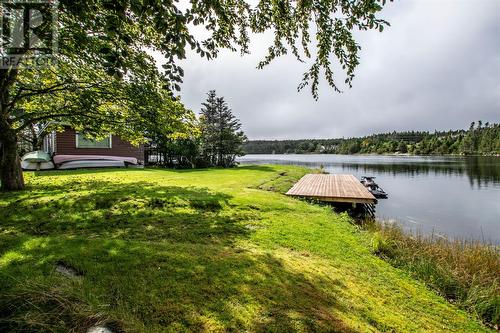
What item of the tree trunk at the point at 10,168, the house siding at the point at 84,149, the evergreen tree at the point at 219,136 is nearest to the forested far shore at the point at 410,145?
the evergreen tree at the point at 219,136

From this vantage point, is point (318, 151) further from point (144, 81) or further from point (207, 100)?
point (144, 81)

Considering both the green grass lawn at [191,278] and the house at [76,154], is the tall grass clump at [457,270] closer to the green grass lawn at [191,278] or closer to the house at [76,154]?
the green grass lawn at [191,278]

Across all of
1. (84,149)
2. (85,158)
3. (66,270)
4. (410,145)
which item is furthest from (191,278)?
(410,145)

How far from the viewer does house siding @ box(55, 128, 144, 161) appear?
59.1ft

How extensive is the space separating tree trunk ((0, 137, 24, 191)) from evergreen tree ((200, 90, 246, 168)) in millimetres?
17628

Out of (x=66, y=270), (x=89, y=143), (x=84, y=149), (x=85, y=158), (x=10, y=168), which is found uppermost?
(x=89, y=143)

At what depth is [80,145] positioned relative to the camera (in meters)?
18.6

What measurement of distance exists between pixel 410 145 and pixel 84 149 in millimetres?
139946

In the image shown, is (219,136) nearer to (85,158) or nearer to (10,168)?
(85,158)

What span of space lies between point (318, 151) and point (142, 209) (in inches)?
6302

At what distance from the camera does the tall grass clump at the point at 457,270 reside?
178 inches

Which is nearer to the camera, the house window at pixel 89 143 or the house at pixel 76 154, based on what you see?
the house at pixel 76 154

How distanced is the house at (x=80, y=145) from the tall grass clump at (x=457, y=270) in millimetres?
18240

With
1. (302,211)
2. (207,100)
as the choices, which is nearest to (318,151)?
(207,100)
